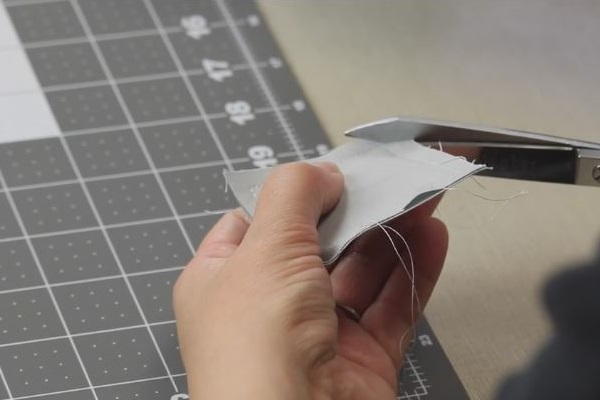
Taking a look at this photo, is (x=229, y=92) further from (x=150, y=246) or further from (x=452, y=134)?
(x=452, y=134)

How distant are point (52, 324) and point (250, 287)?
0.28m

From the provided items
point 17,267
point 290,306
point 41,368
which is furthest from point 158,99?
point 290,306

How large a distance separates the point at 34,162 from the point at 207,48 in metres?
0.28

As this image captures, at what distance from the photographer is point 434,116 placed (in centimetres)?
134

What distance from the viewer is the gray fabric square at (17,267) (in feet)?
3.63

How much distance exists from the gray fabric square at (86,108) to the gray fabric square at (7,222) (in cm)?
13

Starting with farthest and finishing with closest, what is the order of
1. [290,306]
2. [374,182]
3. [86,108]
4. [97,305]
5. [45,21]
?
1. [45,21]
2. [86,108]
3. [97,305]
4. [374,182]
5. [290,306]

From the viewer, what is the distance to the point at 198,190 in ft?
4.01

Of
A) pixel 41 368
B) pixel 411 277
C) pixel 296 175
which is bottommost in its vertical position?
pixel 41 368

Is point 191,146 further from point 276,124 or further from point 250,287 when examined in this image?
point 250,287

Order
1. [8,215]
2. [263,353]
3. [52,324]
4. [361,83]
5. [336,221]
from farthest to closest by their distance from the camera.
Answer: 1. [361,83]
2. [8,215]
3. [52,324]
4. [336,221]
5. [263,353]

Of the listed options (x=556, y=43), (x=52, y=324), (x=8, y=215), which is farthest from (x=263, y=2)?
(x=52, y=324)

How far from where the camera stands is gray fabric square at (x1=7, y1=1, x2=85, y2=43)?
1.41 meters

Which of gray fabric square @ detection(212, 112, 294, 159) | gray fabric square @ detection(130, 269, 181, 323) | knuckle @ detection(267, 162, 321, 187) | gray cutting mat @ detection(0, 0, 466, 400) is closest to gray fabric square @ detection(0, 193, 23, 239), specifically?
gray cutting mat @ detection(0, 0, 466, 400)
